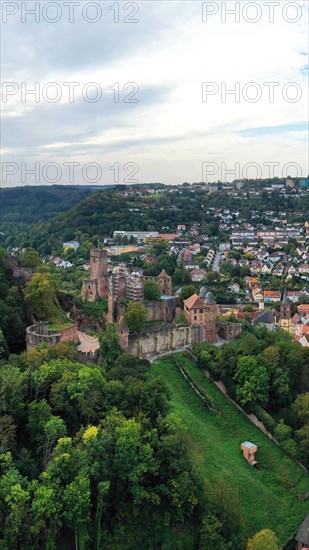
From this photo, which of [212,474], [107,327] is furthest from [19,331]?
[212,474]

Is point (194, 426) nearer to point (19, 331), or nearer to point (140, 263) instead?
point (19, 331)

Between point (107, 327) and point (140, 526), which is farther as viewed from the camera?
point (107, 327)

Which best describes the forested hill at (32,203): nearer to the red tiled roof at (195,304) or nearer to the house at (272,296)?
the house at (272,296)

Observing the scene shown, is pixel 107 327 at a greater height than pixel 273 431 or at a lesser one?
greater

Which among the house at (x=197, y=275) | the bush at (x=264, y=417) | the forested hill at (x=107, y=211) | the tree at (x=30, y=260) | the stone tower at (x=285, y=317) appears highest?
the forested hill at (x=107, y=211)

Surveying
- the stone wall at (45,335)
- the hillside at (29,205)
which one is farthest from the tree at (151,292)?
the hillside at (29,205)

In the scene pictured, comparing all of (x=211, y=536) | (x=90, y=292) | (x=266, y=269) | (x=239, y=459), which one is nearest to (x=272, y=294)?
(x=266, y=269)

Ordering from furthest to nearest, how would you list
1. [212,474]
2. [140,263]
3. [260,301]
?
1. [140,263]
2. [260,301]
3. [212,474]
